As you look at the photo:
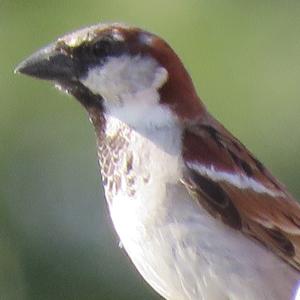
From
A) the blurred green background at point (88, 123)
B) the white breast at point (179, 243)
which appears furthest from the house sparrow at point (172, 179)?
the blurred green background at point (88, 123)

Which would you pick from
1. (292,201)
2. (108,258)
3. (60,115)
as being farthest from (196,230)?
(60,115)

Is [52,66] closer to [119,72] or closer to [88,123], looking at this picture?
[119,72]

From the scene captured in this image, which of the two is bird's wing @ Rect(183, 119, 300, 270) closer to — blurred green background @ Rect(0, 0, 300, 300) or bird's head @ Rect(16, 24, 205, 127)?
bird's head @ Rect(16, 24, 205, 127)

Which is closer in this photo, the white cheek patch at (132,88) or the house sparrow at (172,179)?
the house sparrow at (172,179)

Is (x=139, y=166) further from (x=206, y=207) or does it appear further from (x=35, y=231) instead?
(x=35, y=231)

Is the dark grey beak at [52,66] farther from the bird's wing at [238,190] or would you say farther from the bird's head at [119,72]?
the bird's wing at [238,190]

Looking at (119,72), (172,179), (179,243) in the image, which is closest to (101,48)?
(119,72)
